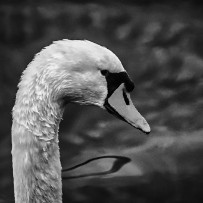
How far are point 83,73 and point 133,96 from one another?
3047mm

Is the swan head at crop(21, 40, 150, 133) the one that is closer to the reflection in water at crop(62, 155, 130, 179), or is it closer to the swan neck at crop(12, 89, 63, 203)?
the swan neck at crop(12, 89, 63, 203)

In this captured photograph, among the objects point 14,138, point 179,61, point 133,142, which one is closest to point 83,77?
point 14,138

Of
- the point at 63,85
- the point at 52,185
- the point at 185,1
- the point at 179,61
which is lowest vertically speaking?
the point at 52,185

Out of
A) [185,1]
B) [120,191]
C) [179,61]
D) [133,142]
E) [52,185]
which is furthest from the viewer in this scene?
[185,1]

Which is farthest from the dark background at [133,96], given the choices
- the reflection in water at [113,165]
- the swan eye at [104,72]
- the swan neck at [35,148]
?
the swan eye at [104,72]

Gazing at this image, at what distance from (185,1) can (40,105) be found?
13.7ft

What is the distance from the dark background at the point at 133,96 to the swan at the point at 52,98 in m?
1.84

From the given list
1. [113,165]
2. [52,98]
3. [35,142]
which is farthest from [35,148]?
[113,165]

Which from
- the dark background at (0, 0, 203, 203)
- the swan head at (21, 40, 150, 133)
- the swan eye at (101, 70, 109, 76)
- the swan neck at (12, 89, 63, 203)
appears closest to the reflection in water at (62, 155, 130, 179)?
the dark background at (0, 0, 203, 203)

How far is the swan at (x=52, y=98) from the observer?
4.67 meters

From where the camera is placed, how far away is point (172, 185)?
22.9 feet

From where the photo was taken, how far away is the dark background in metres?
6.97

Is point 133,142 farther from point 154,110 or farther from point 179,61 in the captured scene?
point 179,61

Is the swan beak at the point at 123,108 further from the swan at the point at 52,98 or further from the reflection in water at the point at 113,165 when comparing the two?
the reflection in water at the point at 113,165
